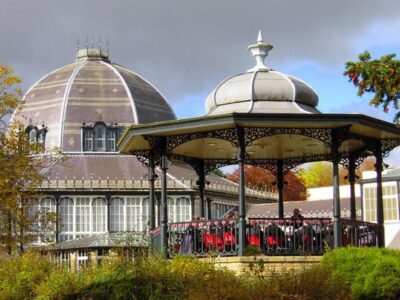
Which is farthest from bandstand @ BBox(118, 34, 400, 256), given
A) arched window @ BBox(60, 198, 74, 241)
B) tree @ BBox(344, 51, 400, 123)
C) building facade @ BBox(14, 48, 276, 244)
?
arched window @ BBox(60, 198, 74, 241)

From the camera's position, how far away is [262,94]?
24.1m

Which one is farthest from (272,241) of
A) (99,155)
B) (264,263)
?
(99,155)

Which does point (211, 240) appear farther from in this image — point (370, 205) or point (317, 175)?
point (317, 175)

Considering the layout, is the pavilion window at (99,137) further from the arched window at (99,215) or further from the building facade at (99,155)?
the arched window at (99,215)

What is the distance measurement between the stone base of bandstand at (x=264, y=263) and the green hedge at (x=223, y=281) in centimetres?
90

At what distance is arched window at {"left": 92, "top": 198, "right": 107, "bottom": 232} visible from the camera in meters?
56.9

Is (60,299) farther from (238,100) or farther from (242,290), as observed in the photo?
(238,100)

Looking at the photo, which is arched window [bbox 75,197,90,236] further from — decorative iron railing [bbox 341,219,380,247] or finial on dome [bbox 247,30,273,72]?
decorative iron railing [bbox 341,219,380,247]

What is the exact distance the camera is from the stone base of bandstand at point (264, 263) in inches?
835

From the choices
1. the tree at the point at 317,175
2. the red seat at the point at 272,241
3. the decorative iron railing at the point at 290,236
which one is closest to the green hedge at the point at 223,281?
the decorative iron railing at the point at 290,236

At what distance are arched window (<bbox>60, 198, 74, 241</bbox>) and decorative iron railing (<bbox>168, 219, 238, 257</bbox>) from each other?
110 feet

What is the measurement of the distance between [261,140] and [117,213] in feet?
111

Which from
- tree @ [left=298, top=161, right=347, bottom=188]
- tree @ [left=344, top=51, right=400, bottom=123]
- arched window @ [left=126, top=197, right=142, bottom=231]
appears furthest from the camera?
tree @ [left=298, top=161, right=347, bottom=188]

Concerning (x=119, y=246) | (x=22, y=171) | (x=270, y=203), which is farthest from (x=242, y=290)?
(x=270, y=203)
